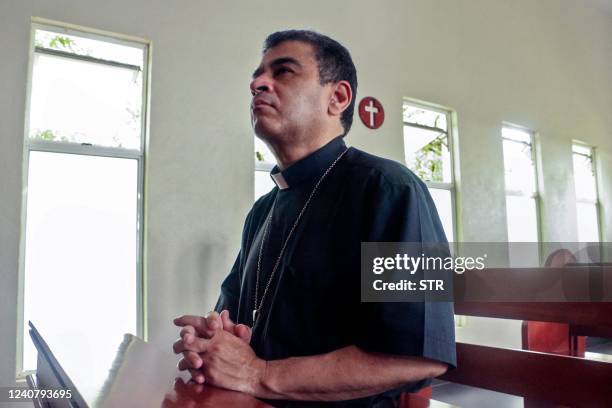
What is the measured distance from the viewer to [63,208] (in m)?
3.17

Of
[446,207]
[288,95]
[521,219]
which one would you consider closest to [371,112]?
[446,207]

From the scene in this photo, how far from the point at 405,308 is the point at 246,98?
123 inches

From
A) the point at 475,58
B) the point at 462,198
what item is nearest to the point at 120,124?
the point at 462,198

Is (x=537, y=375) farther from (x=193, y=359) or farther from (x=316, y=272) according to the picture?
(x=193, y=359)

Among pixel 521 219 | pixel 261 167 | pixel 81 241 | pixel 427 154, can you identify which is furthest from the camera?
pixel 521 219

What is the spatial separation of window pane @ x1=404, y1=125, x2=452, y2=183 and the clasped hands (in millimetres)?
4217

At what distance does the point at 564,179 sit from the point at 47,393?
720 cm

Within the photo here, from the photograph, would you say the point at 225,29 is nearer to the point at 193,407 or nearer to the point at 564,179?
the point at 193,407

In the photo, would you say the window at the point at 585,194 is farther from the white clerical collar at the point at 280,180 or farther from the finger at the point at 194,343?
the finger at the point at 194,343

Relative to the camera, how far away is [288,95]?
145 centimetres

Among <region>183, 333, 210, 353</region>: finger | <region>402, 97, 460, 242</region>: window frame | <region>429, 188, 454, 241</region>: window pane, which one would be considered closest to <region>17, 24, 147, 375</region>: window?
<region>183, 333, 210, 353</region>: finger

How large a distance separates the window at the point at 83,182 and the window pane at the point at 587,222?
20.5 feet

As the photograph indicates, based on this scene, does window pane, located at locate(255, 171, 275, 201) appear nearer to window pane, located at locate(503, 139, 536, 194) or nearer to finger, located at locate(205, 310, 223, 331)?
finger, located at locate(205, 310, 223, 331)

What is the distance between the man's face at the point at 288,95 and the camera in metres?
1.44
